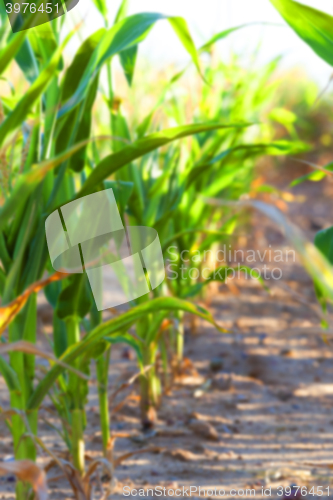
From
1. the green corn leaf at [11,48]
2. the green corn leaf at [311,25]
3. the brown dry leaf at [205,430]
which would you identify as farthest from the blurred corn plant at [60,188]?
the brown dry leaf at [205,430]

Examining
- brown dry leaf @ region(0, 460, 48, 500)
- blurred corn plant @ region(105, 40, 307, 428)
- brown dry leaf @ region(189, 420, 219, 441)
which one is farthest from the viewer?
brown dry leaf @ region(189, 420, 219, 441)

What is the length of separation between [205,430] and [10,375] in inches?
24.3

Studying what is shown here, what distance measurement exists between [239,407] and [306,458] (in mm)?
277

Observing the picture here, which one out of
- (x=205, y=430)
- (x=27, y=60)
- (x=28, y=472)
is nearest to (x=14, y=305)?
(x=28, y=472)

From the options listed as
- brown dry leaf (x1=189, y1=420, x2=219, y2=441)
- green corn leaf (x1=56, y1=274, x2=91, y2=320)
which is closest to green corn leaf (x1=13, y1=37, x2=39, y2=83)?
green corn leaf (x1=56, y1=274, x2=91, y2=320)

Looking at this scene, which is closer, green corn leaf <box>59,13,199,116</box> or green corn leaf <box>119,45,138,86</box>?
green corn leaf <box>59,13,199,116</box>

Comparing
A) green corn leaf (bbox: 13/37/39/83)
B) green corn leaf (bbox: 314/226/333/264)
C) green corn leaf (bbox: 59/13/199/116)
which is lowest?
green corn leaf (bbox: 314/226/333/264)

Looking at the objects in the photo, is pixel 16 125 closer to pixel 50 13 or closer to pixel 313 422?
pixel 50 13

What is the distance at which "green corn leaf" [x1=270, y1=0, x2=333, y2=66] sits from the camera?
56cm

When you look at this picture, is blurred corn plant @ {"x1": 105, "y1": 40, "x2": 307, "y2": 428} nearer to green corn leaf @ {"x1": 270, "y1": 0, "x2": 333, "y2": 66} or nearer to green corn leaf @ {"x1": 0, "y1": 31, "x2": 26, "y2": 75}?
green corn leaf @ {"x1": 270, "y1": 0, "x2": 333, "y2": 66}

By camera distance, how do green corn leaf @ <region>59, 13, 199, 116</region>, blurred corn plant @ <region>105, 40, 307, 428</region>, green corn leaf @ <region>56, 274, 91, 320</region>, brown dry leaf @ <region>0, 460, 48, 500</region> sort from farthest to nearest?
blurred corn plant @ <region>105, 40, 307, 428</region>, green corn leaf @ <region>56, 274, 91, 320</region>, green corn leaf @ <region>59, 13, 199, 116</region>, brown dry leaf @ <region>0, 460, 48, 500</region>

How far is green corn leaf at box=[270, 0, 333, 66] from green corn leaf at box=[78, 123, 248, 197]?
0.47 feet

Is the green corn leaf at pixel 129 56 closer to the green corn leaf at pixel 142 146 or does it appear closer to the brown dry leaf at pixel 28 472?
the green corn leaf at pixel 142 146

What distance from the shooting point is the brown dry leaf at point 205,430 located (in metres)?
1.07
